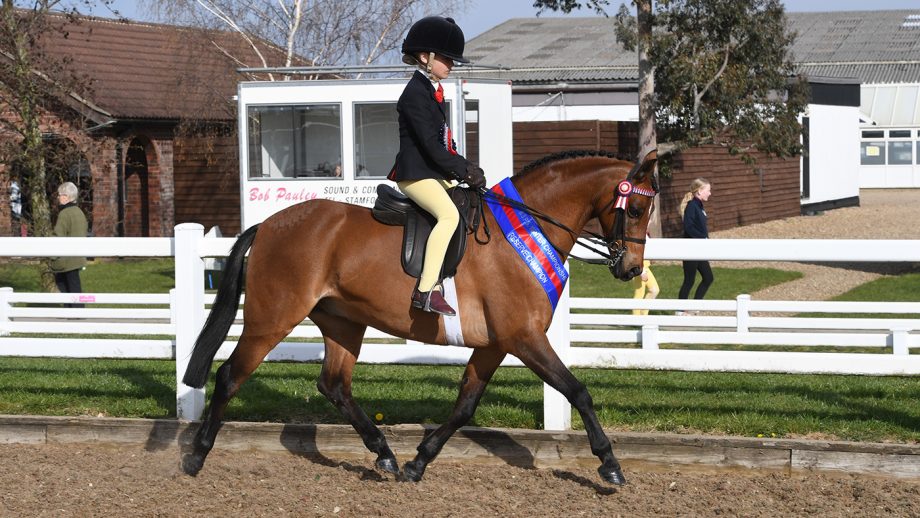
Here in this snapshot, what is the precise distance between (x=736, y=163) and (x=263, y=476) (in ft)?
90.4

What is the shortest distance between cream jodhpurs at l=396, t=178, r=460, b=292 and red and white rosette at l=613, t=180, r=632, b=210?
3.00ft

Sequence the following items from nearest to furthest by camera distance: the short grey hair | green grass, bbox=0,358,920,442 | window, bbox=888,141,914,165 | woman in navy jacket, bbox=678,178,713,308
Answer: green grass, bbox=0,358,920,442 → the short grey hair → woman in navy jacket, bbox=678,178,713,308 → window, bbox=888,141,914,165

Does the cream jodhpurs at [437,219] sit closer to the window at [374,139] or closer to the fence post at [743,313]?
the fence post at [743,313]

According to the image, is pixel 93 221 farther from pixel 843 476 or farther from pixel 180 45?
pixel 843 476

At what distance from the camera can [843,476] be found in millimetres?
7012

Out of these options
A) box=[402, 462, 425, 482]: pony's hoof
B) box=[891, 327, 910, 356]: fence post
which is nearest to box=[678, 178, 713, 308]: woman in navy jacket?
box=[891, 327, 910, 356]: fence post

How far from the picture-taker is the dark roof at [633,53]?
4659 cm

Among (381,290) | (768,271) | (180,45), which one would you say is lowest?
(768,271)

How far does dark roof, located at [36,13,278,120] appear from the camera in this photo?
26188 mm

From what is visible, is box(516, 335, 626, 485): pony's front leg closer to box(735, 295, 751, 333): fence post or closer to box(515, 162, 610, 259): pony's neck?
box(515, 162, 610, 259): pony's neck

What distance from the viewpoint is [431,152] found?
273 inches

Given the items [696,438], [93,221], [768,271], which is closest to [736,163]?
[768,271]

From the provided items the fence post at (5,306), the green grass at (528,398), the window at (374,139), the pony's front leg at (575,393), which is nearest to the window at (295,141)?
the window at (374,139)

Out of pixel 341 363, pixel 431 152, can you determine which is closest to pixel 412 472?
pixel 341 363
